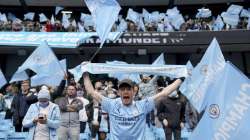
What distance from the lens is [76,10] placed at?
26016mm

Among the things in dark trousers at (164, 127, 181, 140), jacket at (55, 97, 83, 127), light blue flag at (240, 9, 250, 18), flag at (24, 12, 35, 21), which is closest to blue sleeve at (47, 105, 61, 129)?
jacket at (55, 97, 83, 127)

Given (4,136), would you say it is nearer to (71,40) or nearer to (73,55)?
(71,40)

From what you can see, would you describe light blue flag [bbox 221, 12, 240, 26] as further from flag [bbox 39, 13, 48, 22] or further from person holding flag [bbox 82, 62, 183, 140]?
person holding flag [bbox 82, 62, 183, 140]

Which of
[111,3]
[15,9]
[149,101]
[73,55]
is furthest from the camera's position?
[15,9]

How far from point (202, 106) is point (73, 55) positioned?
15.2 m

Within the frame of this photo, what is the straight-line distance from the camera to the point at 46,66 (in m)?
12.3

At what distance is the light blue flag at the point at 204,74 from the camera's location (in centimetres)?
950

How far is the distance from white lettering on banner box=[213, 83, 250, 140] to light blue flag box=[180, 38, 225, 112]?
3538 mm

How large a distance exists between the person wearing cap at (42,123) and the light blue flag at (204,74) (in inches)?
115

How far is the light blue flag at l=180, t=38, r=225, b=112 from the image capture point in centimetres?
950

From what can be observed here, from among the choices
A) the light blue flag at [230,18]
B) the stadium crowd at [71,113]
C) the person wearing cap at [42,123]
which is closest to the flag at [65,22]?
the light blue flag at [230,18]

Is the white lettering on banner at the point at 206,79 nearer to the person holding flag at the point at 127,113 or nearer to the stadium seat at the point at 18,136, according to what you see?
the stadium seat at the point at 18,136

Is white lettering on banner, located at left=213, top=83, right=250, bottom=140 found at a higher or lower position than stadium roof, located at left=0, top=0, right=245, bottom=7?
lower

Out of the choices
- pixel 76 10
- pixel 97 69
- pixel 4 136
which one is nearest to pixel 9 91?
pixel 4 136
